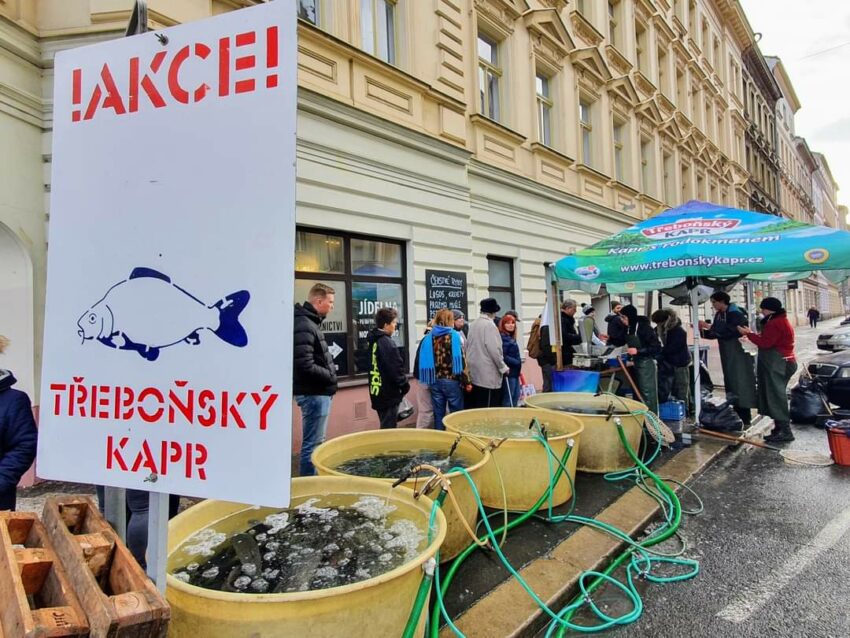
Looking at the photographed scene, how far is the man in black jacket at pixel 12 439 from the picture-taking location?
93.7 inches

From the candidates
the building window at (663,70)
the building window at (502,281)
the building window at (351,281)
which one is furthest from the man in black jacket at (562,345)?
the building window at (663,70)

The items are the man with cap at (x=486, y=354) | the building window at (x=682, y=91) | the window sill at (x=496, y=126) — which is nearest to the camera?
the man with cap at (x=486, y=354)

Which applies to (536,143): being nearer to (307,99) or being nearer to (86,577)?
(307,99)

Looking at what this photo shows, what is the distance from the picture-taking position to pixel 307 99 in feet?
19.4

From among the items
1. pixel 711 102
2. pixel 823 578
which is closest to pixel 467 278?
pixel 823 578

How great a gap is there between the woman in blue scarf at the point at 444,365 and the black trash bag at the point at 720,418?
3.44 meters

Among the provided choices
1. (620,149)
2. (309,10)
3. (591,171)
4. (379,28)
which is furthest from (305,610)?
(620,149)

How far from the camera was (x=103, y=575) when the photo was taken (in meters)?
1.56

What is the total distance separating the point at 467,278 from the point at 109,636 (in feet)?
23.9

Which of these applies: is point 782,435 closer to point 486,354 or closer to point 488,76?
point 486,354

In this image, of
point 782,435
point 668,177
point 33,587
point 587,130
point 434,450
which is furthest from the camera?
point 668,177

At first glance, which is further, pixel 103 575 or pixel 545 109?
pixel 545 109

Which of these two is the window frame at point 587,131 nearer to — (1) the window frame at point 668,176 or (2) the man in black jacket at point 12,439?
(1) the window frame at point 668,176

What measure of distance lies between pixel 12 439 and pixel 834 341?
69.9 feet
